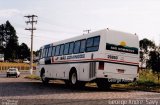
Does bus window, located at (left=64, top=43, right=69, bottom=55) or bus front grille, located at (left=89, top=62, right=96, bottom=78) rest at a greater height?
bus window, located at (left=64, top=43, right=69, bottom=55)

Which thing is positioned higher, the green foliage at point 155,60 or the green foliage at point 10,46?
the green foliage at point 10,46

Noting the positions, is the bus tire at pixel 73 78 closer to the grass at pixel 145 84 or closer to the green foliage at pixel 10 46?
the grass at pixel 145 84

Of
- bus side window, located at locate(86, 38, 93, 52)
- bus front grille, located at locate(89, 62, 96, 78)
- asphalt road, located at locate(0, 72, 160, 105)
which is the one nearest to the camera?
asphalt road, located at locate(0, 72, 160, 105)

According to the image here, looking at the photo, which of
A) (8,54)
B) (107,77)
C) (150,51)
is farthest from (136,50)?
(8,54)

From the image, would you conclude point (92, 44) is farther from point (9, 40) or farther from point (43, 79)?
point (9, 40)

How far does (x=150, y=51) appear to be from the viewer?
25.0 meters

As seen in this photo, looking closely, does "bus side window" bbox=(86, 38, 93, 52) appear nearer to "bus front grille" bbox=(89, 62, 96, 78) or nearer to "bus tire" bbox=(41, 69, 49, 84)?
"bus front grille" bbox=(89, 62, 96, 78)

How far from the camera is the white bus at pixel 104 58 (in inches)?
775

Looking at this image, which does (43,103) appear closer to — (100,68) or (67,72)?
(100,68)

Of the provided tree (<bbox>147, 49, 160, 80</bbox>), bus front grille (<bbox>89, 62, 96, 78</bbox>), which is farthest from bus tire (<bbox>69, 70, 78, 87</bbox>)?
tree (<bbox>147, 49, 160, 80</bbox>)

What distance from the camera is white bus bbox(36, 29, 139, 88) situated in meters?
19.7

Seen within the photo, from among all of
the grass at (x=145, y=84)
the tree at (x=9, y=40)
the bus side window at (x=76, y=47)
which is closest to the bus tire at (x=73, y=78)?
the bus side window at (x=76, y=47)

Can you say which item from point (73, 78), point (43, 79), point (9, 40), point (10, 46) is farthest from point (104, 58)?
point (9, 40)

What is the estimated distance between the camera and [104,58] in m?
19.6
